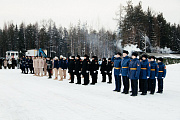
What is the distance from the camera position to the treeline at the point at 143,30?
47.8 metres

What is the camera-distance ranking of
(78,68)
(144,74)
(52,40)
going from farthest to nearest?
1. (52,40)
2. (78,68)
3. (144,74)

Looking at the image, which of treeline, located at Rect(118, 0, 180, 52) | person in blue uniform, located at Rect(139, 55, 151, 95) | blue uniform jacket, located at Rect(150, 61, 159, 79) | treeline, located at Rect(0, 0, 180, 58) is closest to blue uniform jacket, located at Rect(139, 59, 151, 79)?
person in blue uniform, located at Rect(139, 55, 151, 95)

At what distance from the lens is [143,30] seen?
5191cm

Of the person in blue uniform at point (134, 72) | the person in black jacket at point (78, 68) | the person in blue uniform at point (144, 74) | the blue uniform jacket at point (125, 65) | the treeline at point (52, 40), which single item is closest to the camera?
the person in blue uniform at point (134, 72)

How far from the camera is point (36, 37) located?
249ft

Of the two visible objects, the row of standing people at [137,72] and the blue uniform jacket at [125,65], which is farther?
the blue uniform jacket at [125,65]

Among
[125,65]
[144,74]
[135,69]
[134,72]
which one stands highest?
[125,65]

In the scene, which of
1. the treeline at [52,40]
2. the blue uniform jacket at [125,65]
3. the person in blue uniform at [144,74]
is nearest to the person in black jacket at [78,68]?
the blue uniform jacket at [125,65]

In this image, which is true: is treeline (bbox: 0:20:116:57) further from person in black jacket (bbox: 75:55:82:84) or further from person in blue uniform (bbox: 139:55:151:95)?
person in blue uniform (bbox: 139:55:151:95)

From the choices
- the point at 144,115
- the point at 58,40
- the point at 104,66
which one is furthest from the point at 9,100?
the point at 58,40

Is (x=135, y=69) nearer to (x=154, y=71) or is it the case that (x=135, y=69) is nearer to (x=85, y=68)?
(x=154, y=71)

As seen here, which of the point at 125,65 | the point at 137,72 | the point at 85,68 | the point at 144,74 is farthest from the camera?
the point at 85,68

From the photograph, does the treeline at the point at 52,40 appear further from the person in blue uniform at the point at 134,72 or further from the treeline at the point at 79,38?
the person in blue uniform at the point at 134,72

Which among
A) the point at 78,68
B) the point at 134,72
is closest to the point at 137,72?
the point at 134,72
